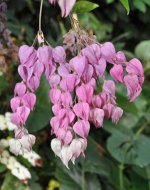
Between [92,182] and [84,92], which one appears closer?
[84,92]

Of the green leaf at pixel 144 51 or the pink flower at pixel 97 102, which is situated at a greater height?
the pink flower at pixel 97 102

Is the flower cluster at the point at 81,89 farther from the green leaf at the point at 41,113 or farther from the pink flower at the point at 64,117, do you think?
the green leaf at the point at 41,113

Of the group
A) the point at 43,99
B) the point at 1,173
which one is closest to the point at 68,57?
the point at 43,99

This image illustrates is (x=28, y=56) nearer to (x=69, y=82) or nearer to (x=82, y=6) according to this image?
(x=69, y=82)

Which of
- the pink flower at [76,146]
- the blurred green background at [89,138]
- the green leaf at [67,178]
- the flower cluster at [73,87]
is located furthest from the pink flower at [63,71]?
the green leaf at [67,178]

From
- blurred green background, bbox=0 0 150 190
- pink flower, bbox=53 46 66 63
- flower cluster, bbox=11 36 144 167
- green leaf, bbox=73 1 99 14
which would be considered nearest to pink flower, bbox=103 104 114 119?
flower cluster, bbox=11 36 144 167

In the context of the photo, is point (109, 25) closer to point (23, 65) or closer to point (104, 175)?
point (104, 175)

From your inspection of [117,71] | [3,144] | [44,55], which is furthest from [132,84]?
[3,144]
